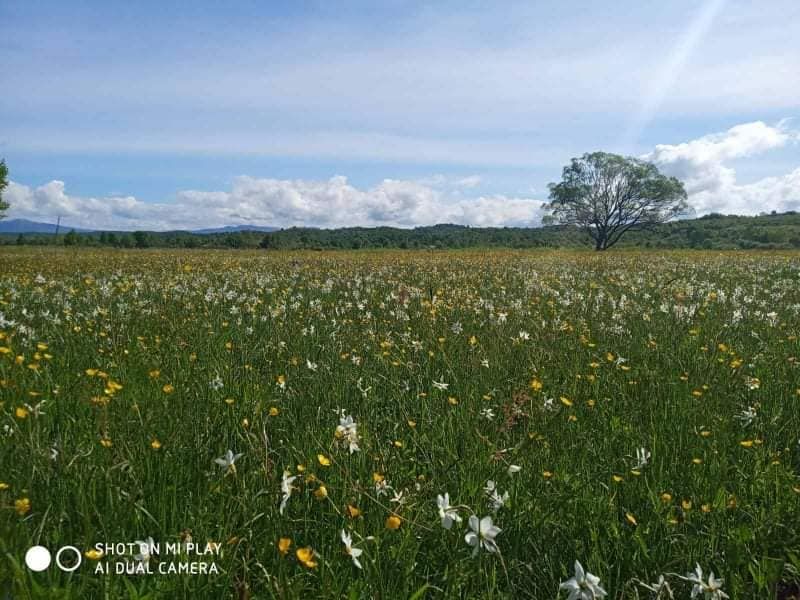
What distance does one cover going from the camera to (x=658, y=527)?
234cm

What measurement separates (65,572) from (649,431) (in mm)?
3276

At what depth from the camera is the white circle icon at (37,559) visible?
1.64 meters

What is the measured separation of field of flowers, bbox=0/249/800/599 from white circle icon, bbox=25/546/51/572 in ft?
0.17

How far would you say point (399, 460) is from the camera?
2930 millimetres

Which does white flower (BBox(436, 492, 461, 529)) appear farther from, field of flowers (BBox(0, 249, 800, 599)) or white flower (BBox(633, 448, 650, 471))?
white flower (BBox(633, 448, 650, 471))

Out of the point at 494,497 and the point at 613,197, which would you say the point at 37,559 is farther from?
the point at 613,197

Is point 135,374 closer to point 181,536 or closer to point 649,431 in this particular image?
point 181,536

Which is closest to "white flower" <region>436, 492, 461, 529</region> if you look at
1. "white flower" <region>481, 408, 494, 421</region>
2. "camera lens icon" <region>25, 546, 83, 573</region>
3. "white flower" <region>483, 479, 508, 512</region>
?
"white flower" <region>483, 479, 508, 512</region>

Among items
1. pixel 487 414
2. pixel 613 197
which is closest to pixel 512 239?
pixel 613 197

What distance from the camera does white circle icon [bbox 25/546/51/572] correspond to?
1639mm

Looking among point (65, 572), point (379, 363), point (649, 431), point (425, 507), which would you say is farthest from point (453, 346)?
point (65, 572)

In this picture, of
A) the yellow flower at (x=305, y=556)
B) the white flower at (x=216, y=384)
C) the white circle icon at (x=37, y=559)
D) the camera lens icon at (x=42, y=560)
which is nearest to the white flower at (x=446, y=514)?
the yellow flower at (x=305, y=556)

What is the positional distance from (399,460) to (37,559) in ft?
5.65

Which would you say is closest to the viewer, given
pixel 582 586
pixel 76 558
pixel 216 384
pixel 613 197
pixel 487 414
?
pixel 582 586
